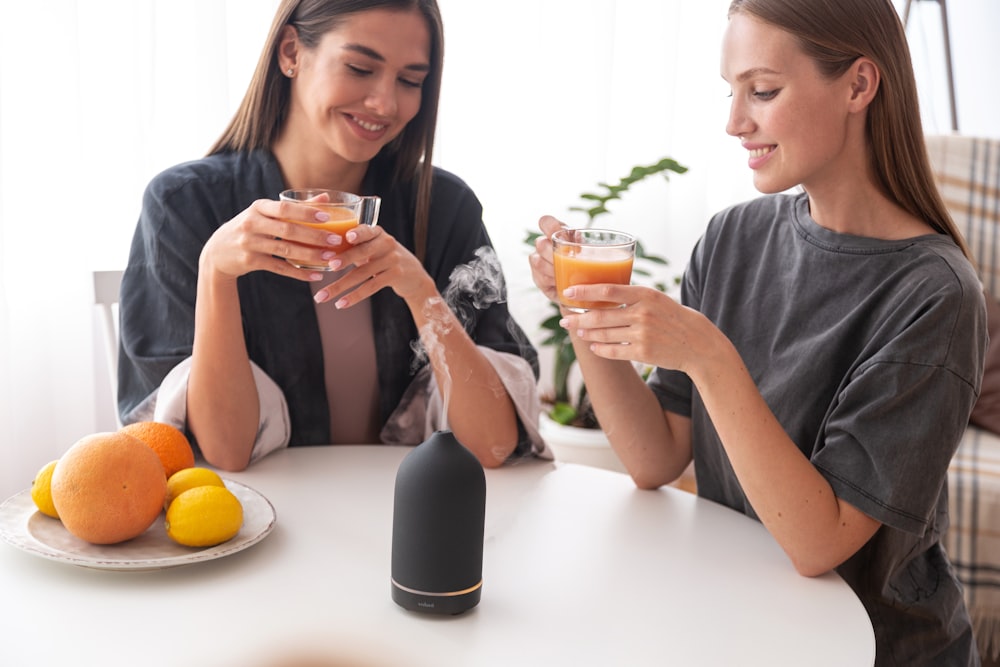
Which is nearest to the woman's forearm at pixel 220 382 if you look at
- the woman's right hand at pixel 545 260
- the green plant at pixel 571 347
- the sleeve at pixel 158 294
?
A: the sleeve at pixel 158 294

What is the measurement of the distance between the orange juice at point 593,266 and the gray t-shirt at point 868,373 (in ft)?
1.19

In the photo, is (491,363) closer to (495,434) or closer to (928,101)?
(495,434)

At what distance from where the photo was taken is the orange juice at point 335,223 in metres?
1.44

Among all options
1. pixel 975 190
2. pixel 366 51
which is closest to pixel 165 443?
pixel 366 51

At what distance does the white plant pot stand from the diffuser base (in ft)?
6.98

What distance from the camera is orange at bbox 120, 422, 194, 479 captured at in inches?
55.5

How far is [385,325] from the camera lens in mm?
1983

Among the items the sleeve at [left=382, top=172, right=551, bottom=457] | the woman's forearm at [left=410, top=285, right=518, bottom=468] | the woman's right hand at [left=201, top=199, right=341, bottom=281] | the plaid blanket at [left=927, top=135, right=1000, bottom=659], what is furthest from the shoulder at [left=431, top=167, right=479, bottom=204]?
the plaid blanket at [left=927, top=135, right=1000, bottom=659]

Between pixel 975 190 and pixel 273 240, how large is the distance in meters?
2.45

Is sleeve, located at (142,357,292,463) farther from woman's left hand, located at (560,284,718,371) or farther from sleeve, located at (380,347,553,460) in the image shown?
woman's left hand, located at (560,284,718,371)

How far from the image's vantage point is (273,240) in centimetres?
146


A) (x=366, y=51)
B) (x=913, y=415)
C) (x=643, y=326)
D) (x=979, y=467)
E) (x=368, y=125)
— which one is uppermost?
(x=366, y=51)

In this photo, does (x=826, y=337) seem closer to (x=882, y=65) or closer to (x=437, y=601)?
(x=882, y=65)

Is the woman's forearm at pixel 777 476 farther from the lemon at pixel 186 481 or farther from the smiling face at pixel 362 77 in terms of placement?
the smiling face at pixel 362 77
